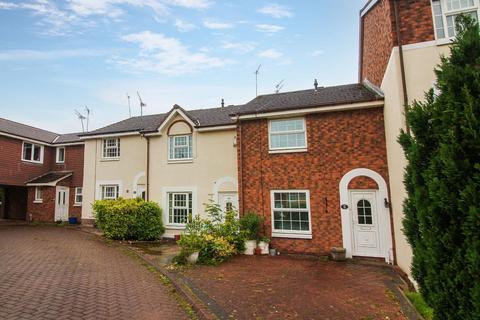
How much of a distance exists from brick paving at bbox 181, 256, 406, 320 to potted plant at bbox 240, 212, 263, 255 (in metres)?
1.00

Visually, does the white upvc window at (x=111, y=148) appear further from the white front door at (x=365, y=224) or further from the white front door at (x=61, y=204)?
the white front door at (x=365, y=224)

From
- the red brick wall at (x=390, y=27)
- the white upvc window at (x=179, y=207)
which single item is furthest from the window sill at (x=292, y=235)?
the red brick wall at (x=390, y=27)

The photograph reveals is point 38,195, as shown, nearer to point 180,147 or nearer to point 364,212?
point 180,147

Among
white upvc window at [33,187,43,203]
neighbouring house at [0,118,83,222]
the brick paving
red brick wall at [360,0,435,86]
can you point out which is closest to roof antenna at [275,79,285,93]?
red brick wall at [360,0,435,86]

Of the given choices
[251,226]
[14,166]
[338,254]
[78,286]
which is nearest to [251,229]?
[251,226]

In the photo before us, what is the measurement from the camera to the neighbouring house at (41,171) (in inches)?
802

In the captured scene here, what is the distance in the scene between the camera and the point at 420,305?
5691 mm

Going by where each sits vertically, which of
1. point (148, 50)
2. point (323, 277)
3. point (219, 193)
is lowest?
point (323, 277)

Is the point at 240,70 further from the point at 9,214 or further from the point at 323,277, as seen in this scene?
the point at 9,214

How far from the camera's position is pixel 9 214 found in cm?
2439

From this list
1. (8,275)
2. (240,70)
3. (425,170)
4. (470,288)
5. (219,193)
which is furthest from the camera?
(240,70)

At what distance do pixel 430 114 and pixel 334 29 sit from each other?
1163cm

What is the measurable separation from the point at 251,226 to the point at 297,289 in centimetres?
452

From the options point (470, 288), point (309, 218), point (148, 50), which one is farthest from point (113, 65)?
point (470, 288)
